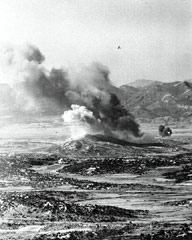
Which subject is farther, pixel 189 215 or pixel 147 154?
pixel 147 154

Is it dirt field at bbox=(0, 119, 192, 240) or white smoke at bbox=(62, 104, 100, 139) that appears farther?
white smoke at bbox=(62, 104, 100, 139)

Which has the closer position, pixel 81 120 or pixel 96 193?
pixel 96 193

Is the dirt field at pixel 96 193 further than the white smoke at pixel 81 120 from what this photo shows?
No

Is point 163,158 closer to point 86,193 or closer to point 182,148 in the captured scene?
point 182,148

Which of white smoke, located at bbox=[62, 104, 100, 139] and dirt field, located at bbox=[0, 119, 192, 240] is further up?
white smoke, located at bbox=[62, 104, 100, 139]

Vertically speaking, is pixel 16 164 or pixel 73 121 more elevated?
pixel 73 121

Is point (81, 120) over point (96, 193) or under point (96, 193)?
over

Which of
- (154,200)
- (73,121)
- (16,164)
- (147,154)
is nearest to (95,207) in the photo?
(154,200)

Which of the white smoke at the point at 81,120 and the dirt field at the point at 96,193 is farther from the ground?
the white smoke at the point at 81,120
